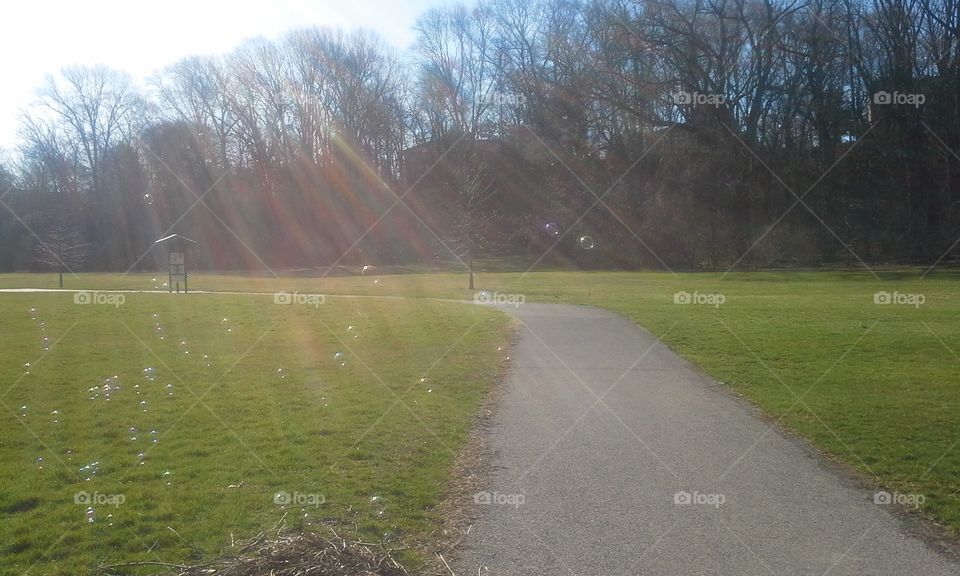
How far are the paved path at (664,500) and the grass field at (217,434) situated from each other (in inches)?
27.4

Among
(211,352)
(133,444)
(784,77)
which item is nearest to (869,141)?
(784,77)

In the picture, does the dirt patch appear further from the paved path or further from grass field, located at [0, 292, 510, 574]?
the paved path

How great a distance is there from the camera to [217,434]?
8242 millimetres

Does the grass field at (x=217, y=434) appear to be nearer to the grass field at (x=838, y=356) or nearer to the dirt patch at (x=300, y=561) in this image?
the dirt patch at (x=300, y=561)

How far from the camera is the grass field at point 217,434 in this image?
5504mm

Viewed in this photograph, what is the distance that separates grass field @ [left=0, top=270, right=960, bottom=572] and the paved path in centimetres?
61

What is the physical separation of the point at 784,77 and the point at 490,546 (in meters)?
56.7

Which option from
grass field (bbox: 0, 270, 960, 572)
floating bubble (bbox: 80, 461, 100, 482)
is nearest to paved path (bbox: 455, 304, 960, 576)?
Result: grass field (bbox: 0, 270, 960, 572)

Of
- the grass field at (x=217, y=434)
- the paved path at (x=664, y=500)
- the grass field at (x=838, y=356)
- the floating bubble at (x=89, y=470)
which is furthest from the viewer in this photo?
the grass field at (x=838, y=356)

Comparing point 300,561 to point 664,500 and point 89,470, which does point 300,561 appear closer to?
point 664,500

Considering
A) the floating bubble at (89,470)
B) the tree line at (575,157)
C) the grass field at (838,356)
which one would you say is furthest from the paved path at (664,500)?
the tree line at (575,157)

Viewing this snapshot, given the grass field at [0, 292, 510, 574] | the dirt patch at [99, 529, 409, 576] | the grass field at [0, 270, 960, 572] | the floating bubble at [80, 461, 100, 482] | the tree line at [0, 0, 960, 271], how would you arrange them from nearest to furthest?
the dirt patch at [99, 529, 409, 576]
the grass field at [0, 292, 510, 574]
the floating bubble at [80, 461, 100, 482]
the grass field at [0, 270, 960, 572]
the tree line at [0, 0, 960, 271]

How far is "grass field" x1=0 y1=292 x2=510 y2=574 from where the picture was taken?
18.1 feet

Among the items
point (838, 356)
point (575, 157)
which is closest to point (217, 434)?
point (838, 356)
